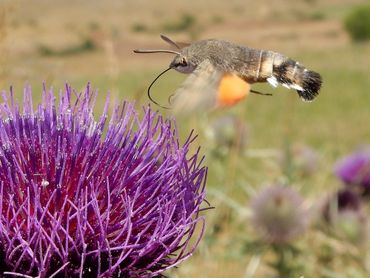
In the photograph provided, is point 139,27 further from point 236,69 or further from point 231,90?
point 231,90

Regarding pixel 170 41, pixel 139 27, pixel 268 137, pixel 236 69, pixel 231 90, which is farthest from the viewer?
pixel 139 27

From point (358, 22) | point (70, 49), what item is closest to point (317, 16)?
point (358, 22)

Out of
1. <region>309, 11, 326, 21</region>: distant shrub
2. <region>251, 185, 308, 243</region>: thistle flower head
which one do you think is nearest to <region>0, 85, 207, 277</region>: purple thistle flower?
<region>251, 185, 308, 243</region>: thistle flower head

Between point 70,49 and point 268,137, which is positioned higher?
point 268,137

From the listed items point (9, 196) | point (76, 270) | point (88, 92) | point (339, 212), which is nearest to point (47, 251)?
point (76, 270)

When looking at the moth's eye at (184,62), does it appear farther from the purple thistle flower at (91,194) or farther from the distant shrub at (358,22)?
the distant shrub at (358,22)

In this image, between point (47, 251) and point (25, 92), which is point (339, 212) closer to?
point (25, 92)
